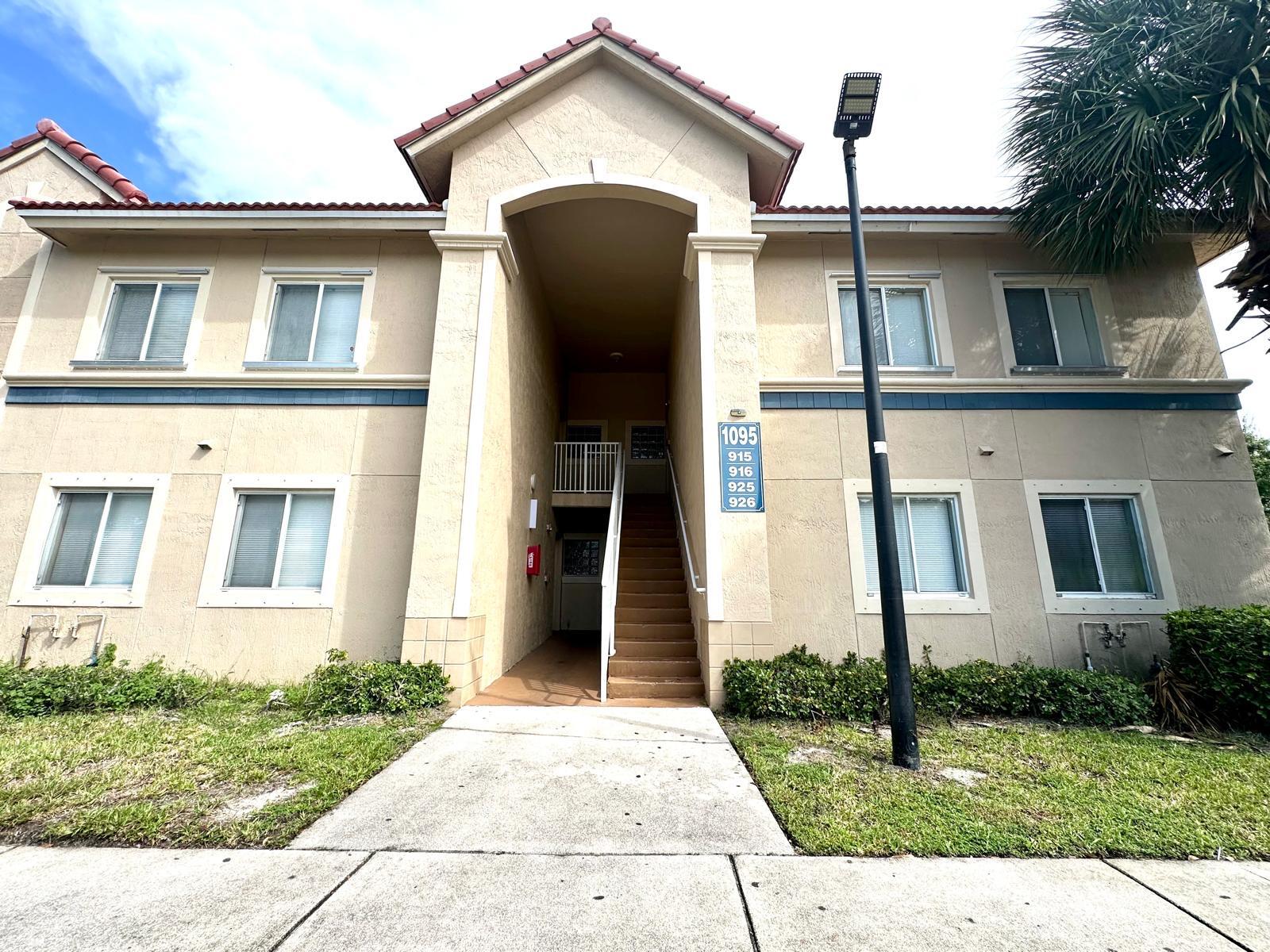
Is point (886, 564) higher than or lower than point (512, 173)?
lower

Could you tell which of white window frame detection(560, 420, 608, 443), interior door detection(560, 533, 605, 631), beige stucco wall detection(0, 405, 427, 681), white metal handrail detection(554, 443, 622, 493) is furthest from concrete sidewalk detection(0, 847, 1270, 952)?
white window frame detection(560, 420, 608, 443)

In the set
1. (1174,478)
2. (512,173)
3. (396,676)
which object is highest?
(512,173)

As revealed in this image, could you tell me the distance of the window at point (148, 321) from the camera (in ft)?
24.3

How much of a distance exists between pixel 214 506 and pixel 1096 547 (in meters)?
11.4

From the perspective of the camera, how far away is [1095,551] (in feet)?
22.6

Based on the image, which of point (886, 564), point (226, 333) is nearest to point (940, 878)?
point (886, 564)

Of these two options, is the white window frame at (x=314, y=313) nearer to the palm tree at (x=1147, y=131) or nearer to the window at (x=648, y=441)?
the window at (x=648, y=441)

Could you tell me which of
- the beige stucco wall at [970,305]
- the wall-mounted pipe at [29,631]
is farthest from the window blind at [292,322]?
the beige stucco wall at [970,305]

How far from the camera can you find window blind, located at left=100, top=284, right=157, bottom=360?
24.4 ft

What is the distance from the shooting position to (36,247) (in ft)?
25.1

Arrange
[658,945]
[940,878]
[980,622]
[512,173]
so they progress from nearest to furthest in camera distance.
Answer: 1. [658,945]
2. [940,878]
3. [980,622]
4. [512,173]

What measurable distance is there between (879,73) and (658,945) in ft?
20.1

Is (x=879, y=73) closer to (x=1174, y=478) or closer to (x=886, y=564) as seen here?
(x=886, y=564)

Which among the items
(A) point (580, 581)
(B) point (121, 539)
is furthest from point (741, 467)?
(B) point (121, 539)
